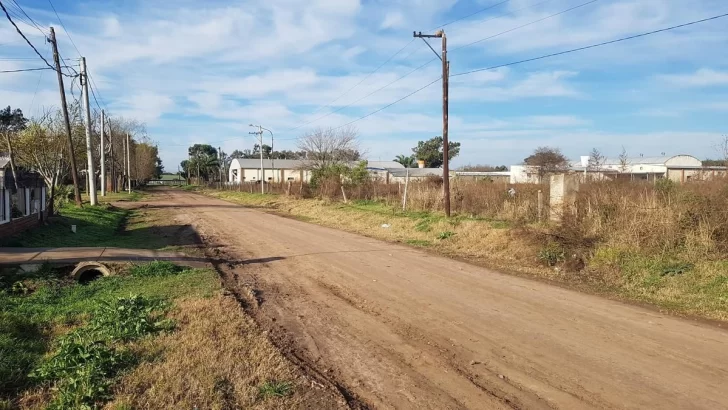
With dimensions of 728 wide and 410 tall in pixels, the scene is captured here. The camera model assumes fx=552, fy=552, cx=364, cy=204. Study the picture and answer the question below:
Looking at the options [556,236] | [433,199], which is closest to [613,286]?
[556,236]

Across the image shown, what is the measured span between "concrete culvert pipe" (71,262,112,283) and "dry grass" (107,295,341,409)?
480cm

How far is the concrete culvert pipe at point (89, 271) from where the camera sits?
35.5 feet

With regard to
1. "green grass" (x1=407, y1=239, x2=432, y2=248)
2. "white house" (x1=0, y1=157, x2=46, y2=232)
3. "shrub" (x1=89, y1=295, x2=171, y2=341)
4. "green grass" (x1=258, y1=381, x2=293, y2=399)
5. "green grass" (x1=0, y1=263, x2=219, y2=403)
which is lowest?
"green grass" (x1=407, y1=239, x2=432, y2=248)

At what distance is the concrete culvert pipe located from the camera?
1083 centimetres

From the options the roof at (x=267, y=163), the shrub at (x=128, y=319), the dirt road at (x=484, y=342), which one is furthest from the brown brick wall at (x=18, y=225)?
the roof at (x=267, y=163)

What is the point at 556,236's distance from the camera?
1367cm

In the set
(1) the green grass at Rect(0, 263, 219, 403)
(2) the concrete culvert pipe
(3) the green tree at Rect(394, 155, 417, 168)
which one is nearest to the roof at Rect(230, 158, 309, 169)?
(3) the green tree at Rect(394, 155, 417, 168)

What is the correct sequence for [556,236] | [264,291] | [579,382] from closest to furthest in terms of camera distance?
[579,382] < [264,291] < [556,236]

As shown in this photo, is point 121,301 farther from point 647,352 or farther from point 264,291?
point 647,352

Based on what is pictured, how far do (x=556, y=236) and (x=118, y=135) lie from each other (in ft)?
248

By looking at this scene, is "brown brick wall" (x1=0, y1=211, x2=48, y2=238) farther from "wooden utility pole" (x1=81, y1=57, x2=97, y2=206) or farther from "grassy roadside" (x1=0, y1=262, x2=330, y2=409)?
"wooden utility pole" (x1=81, y1=57, x2=97, y2=206)

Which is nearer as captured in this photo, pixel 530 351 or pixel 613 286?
pixel 530 351

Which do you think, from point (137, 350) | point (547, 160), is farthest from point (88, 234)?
point (547, 160)

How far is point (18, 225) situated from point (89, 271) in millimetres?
6503
